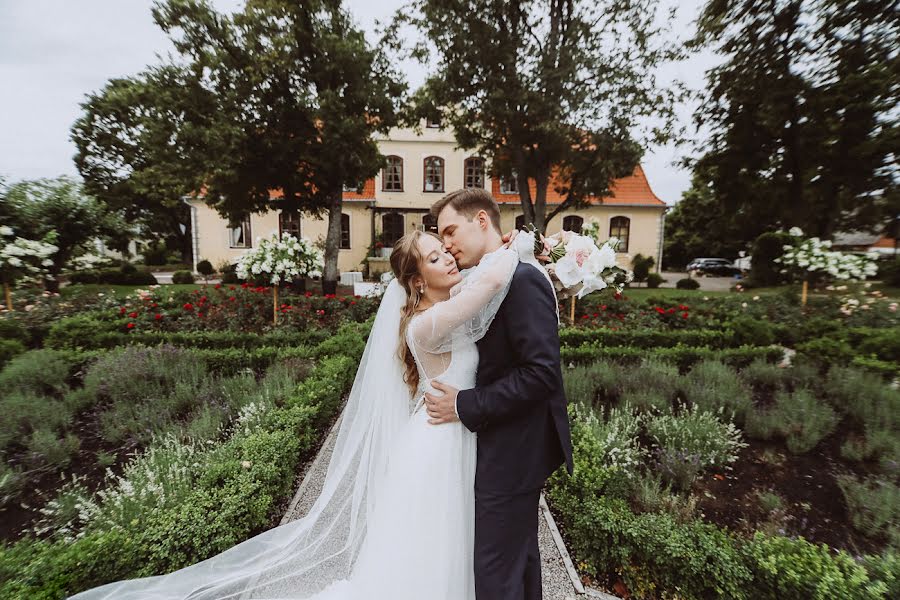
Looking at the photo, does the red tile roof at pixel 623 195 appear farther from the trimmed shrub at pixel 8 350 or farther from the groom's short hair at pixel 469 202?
the groom's short hair at pixel 469 202

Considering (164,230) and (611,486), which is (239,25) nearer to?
(611,486)

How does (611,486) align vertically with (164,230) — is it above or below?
below

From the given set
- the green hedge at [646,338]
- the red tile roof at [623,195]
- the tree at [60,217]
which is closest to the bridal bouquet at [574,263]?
the green hedge at [646,338]

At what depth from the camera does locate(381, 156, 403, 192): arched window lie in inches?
981

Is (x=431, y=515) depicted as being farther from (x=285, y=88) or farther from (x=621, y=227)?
(x=621, y=227)

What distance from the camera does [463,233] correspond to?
6.84 ft

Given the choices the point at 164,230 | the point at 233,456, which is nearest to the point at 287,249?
the point at 233,456

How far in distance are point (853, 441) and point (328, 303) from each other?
9122mm

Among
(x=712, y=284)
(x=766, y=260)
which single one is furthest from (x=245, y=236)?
(x=712, y=284)

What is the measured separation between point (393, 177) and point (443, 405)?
24644 mm

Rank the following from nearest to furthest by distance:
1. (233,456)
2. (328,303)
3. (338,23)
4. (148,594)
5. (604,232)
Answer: (148,594) → (233,456) → (328,303) → (338,23) → (604,232)

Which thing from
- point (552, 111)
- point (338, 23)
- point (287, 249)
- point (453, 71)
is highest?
point (338, 23)

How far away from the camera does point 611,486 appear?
310cm

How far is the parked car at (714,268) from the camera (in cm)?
3631
